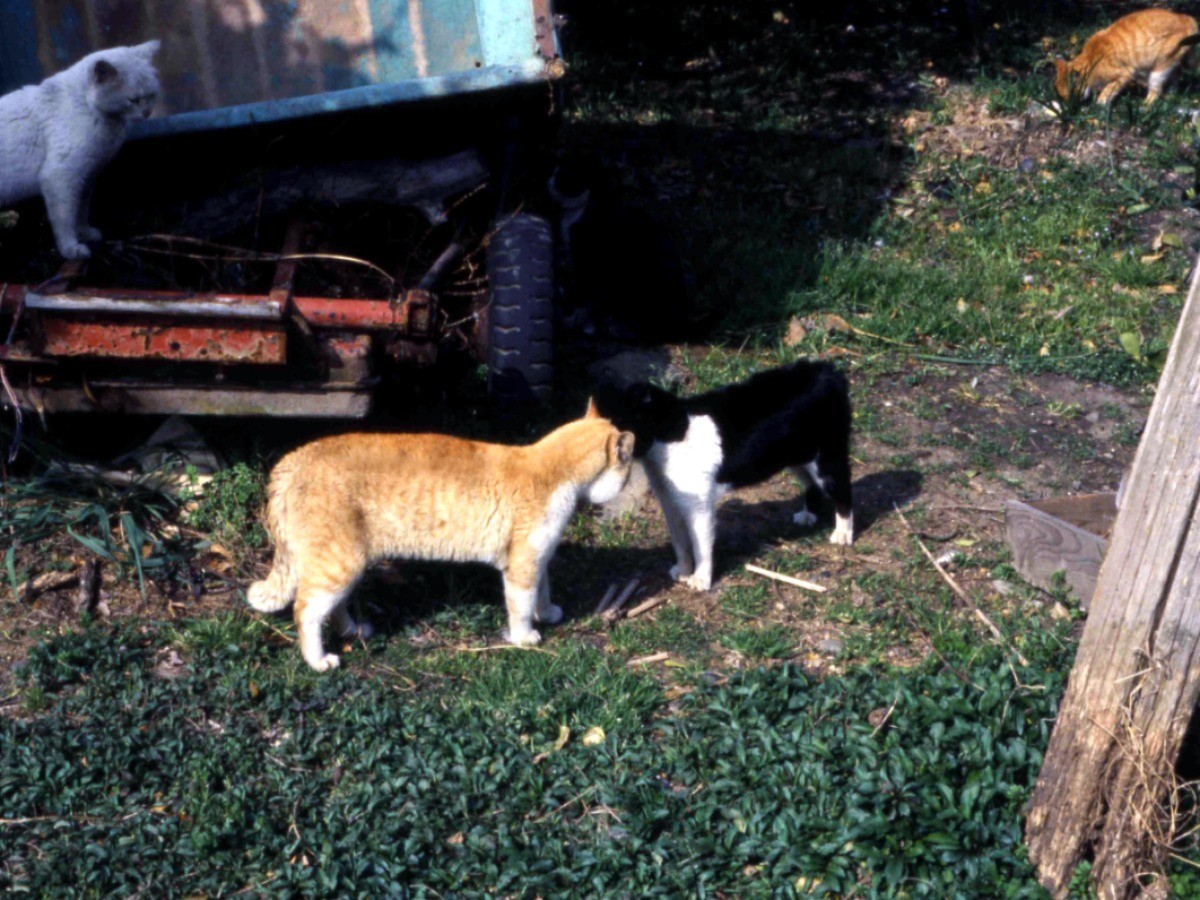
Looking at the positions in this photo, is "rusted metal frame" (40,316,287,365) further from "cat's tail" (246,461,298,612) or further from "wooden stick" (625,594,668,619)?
"wooden stick" (625,594,668,619)

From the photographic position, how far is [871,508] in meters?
5.93

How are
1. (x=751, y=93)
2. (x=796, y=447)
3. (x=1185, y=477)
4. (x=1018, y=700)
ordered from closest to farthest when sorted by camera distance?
(x=1185, y=477), (x=1018, y=700), (x=796, y=447), (x=751, y=93)

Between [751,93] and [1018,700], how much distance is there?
7778 mm

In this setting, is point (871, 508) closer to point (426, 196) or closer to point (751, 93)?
point (426, 196)

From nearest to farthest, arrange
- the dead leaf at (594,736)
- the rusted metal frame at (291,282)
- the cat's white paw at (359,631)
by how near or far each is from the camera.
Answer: the dead leaf at (594,736)
the rusted metal frame at (291,282)
the cat's white paw at (359,631)

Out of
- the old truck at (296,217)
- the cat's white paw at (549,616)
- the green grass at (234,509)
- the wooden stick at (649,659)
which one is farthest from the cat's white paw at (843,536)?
the green grass at (234,509)

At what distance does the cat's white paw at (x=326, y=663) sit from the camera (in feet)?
15.1

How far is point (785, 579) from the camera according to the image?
17.6 ft

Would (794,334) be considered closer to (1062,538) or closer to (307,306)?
(1062,538)

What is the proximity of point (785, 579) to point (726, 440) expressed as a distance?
2.15ft

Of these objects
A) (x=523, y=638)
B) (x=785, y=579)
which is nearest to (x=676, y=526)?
(x=785, y=579)

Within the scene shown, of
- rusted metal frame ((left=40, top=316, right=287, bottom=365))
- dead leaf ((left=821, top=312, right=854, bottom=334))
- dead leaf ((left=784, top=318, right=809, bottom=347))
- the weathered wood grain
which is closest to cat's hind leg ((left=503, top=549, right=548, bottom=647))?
rusted metal frame ((left=40, top=316, right=287, bottom=365))

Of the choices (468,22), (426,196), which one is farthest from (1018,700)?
(468,22)

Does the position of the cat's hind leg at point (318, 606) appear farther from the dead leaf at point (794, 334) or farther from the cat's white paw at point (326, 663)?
the dead leaf at point (794, 334)
